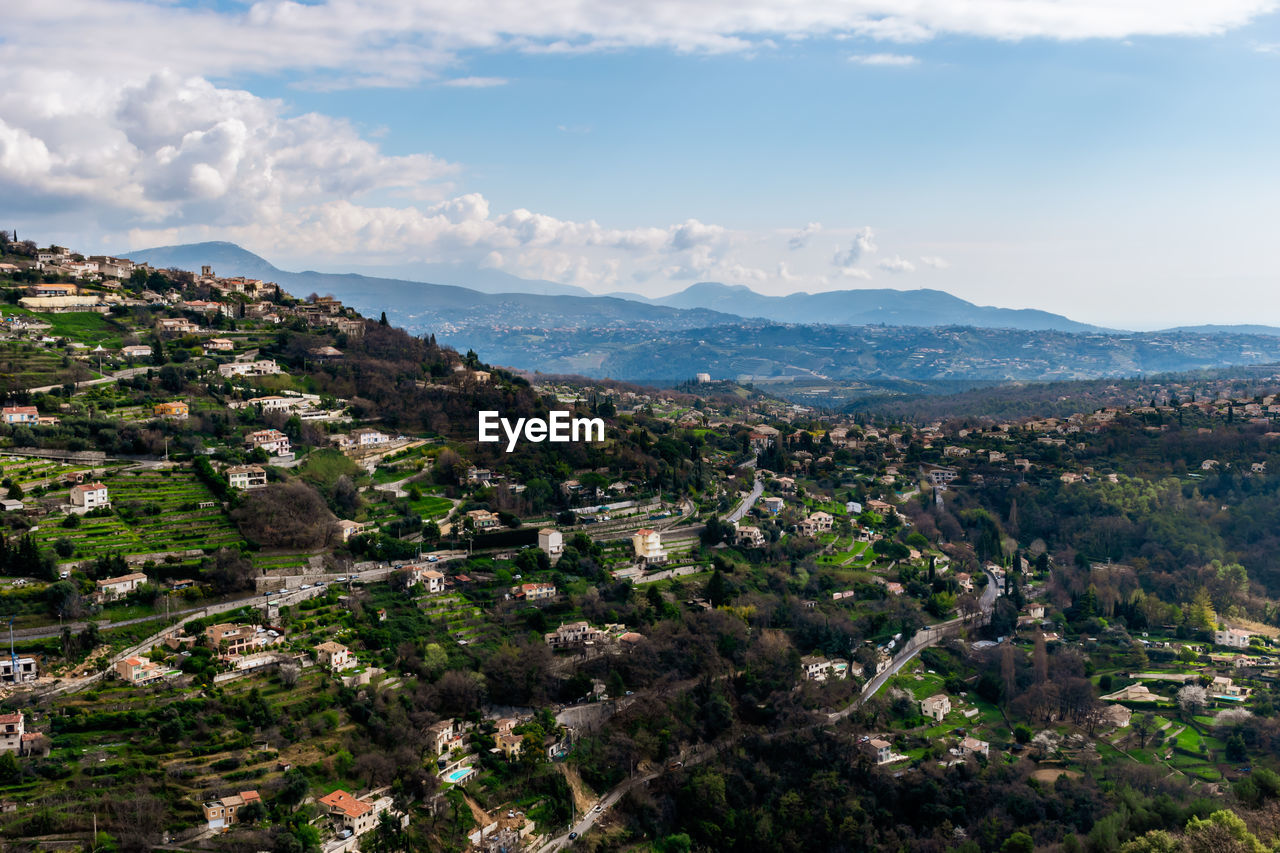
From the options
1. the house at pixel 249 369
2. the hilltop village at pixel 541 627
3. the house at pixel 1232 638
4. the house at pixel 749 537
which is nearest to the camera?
the hilltop village at pixel 541 627

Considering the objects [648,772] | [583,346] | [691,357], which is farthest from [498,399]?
[583,346]

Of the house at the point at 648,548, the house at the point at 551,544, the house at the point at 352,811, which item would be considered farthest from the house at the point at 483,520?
the house at the point at 352,811

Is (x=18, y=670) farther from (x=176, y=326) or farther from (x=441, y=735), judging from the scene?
(x=176, y=326)

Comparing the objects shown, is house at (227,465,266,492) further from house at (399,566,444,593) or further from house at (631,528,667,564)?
house at (631,528,667,564)

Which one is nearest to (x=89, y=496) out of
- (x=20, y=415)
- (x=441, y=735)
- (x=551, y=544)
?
(x=20, y=415)

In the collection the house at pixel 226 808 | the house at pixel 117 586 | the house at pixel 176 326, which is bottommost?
the house at pixel 226 808

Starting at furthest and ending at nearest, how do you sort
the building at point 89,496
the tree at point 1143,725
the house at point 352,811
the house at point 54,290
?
the house at point 54,290, the building at point 89,496, the tree at point 1143,725, the house at point 352,811

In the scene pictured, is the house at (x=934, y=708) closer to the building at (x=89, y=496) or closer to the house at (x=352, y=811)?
the house at (x=352, y=811)
